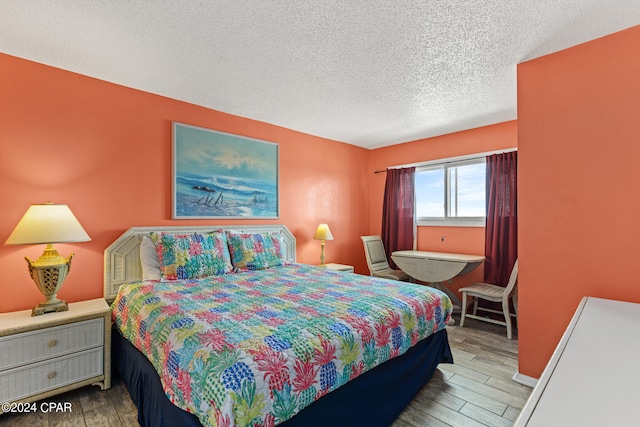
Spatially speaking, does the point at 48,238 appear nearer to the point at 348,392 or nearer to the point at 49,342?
the point at 49,342

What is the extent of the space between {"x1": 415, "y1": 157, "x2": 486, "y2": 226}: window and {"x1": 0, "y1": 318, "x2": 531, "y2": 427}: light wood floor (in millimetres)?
1843

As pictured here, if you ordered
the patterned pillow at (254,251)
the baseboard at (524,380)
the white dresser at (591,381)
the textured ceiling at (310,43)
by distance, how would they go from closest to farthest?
the white dresser at (591,381) < the textured ceiling at (310,43) < the baseboard at (524,380) < the patterned pillow at (254,251)

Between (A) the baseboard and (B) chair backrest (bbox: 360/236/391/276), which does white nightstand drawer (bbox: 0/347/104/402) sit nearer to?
(A) the baseboard

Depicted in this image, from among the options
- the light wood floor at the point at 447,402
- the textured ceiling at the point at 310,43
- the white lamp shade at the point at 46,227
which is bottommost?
the light wood floor at the point at 447,402

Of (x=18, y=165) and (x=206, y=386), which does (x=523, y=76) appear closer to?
(x=206, y=386)

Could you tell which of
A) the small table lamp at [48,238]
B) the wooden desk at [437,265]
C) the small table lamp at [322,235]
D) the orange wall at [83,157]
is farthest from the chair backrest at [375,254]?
the small table lamp at [48,238]

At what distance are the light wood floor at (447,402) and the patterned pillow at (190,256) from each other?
2.83 ft

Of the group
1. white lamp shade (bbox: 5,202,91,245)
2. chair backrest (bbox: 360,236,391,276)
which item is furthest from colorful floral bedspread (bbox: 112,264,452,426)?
chair backrest (bbox: 360,236,391,276)

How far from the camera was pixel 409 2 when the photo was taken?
5.25 feet

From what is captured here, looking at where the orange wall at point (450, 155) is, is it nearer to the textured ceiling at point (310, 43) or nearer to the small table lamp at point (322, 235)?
the textured ceiling at point (310, 43)

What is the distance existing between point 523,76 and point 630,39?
1.79 feet

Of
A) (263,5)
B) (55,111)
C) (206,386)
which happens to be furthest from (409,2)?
(55,111)

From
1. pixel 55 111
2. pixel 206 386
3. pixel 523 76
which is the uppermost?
pixel 523 76

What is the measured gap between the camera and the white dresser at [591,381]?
67cm
